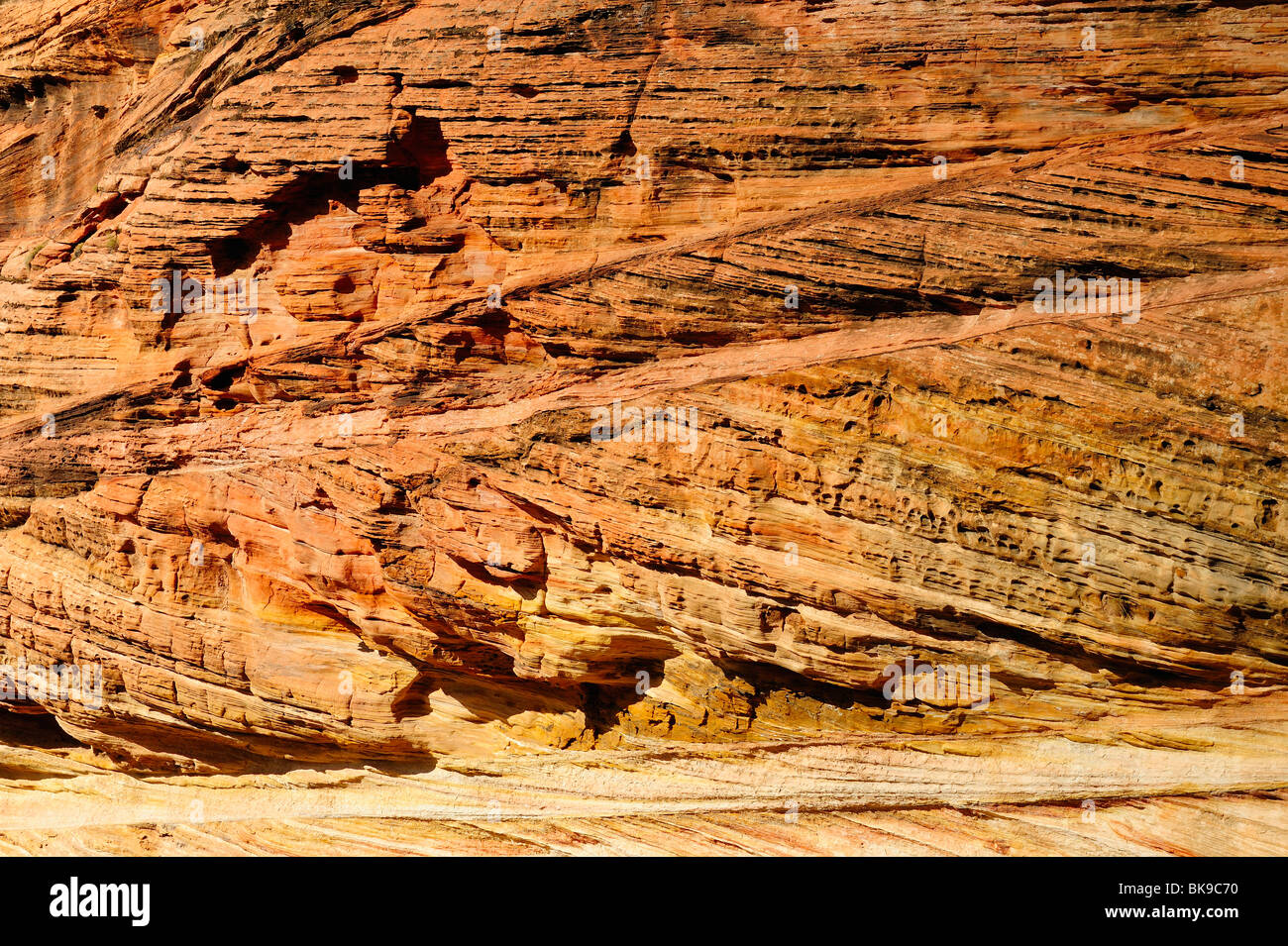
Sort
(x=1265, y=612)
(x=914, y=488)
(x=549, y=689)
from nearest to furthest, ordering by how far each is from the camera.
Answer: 1. (x=1265, y=612)
2. (x=914, y=488)
3. (x=549, y=689)

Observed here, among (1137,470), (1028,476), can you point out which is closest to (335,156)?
(1028,476)

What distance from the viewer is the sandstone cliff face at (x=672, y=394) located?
1005cm

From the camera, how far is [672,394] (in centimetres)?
1139

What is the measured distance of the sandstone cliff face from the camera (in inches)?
396

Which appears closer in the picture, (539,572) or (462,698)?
(539,572)

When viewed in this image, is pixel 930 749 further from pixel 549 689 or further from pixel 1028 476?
pixel 549 689

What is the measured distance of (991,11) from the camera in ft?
35.3

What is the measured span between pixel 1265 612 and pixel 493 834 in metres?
9.50

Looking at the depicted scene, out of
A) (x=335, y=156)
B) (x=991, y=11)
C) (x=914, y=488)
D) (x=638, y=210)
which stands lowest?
(x=914, y=488)

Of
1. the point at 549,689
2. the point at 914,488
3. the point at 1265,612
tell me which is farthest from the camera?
the point at 549,689

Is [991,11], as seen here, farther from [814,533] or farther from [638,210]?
[814,533]

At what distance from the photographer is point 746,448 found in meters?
11.0

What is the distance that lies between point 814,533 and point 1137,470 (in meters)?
3.24

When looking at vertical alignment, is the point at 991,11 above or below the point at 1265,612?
above
